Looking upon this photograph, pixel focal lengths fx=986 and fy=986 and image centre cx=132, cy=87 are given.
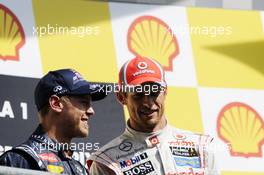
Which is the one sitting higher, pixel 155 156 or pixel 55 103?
pixel 55 103

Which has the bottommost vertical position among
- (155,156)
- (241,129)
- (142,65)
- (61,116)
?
(241,129)

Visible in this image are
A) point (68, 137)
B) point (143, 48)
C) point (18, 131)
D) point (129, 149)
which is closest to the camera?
point (68, 137)

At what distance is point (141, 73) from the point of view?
329cm

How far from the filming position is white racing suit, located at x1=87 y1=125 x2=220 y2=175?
10.5ft

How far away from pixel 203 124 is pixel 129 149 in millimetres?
1322

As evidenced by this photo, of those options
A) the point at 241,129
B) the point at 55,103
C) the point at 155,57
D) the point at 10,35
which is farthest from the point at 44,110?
the point at 241,129

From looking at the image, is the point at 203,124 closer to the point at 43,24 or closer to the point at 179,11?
the point at 179,11

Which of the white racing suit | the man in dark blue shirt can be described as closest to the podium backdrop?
the white racing suit

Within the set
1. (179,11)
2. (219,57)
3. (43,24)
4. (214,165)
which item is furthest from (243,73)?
(214,165)

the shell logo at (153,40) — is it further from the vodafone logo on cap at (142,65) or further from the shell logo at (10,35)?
the vodafone logo on cap at (142,65)

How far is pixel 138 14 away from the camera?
14.9ft

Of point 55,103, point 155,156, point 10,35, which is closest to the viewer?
point 55,103

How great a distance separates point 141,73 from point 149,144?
24 cm

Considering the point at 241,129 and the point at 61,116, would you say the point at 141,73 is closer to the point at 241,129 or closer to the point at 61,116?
the point at 61,116
